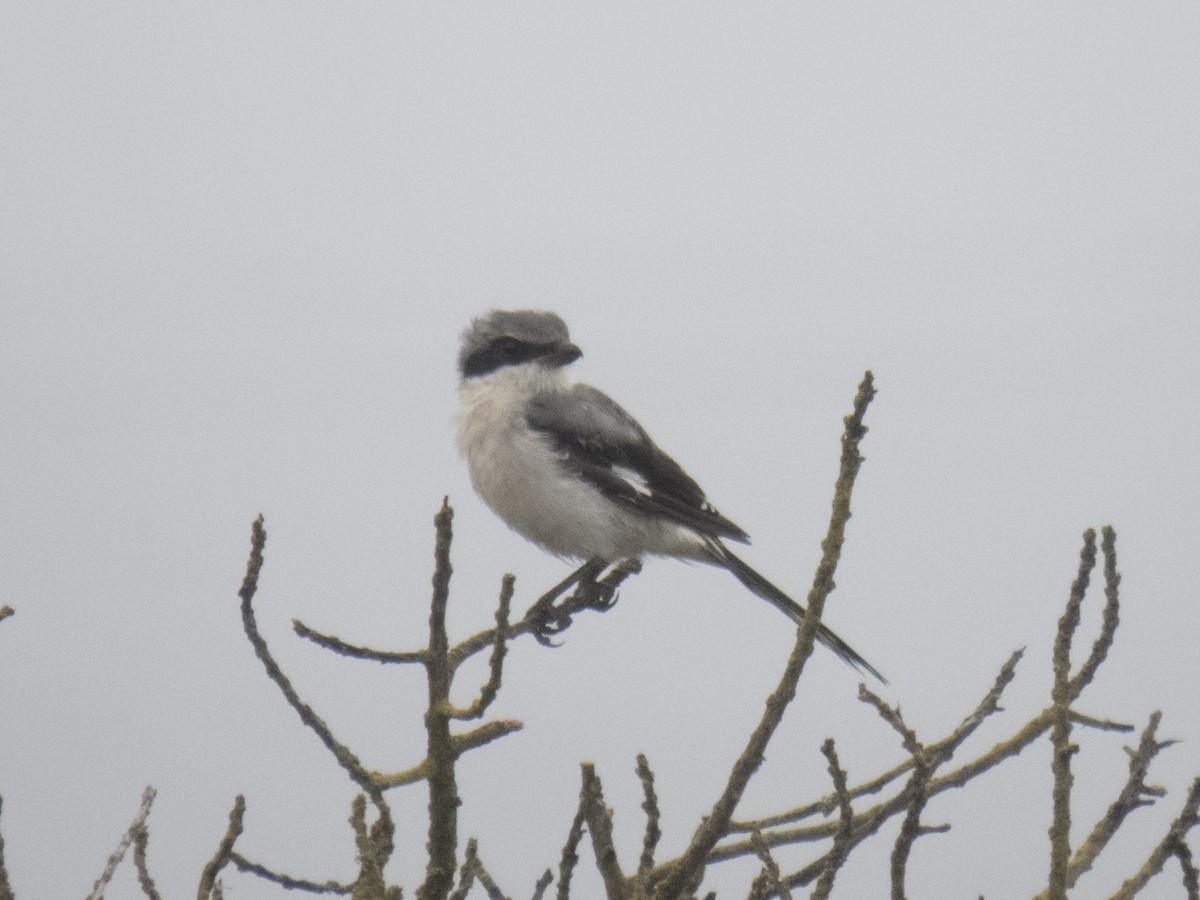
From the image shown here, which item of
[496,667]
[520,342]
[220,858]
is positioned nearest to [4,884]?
[220,858]

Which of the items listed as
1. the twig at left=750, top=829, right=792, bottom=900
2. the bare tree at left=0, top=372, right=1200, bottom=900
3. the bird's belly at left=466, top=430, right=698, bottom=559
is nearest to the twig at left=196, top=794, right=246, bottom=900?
the bare tree at left=0, top=372, right=1200, bottom=900

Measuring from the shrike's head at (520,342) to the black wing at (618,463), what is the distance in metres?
0.16

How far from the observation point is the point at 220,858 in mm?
1893

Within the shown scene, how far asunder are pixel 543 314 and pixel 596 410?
0.40 meters

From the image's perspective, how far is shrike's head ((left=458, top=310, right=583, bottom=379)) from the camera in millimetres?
4895

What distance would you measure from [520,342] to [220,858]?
320cm

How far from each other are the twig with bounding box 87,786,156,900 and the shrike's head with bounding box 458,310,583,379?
9.33 ft

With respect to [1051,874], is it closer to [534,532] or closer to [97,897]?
[97,897]

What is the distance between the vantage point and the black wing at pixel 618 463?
4750 mm

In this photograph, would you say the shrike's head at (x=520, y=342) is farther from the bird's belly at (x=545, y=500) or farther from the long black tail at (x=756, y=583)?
the long black tail at (x=756, y=583)

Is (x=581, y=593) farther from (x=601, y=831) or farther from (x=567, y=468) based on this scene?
(x=601, y=831)

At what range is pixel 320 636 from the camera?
2227mm

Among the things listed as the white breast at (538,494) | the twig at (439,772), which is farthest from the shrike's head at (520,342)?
the twig at (439,772)

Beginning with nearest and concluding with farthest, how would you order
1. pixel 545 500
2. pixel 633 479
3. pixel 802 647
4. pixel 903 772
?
pixel 802 647 → pixel 903 772 → pixel 545 500 → pixel 633 479
